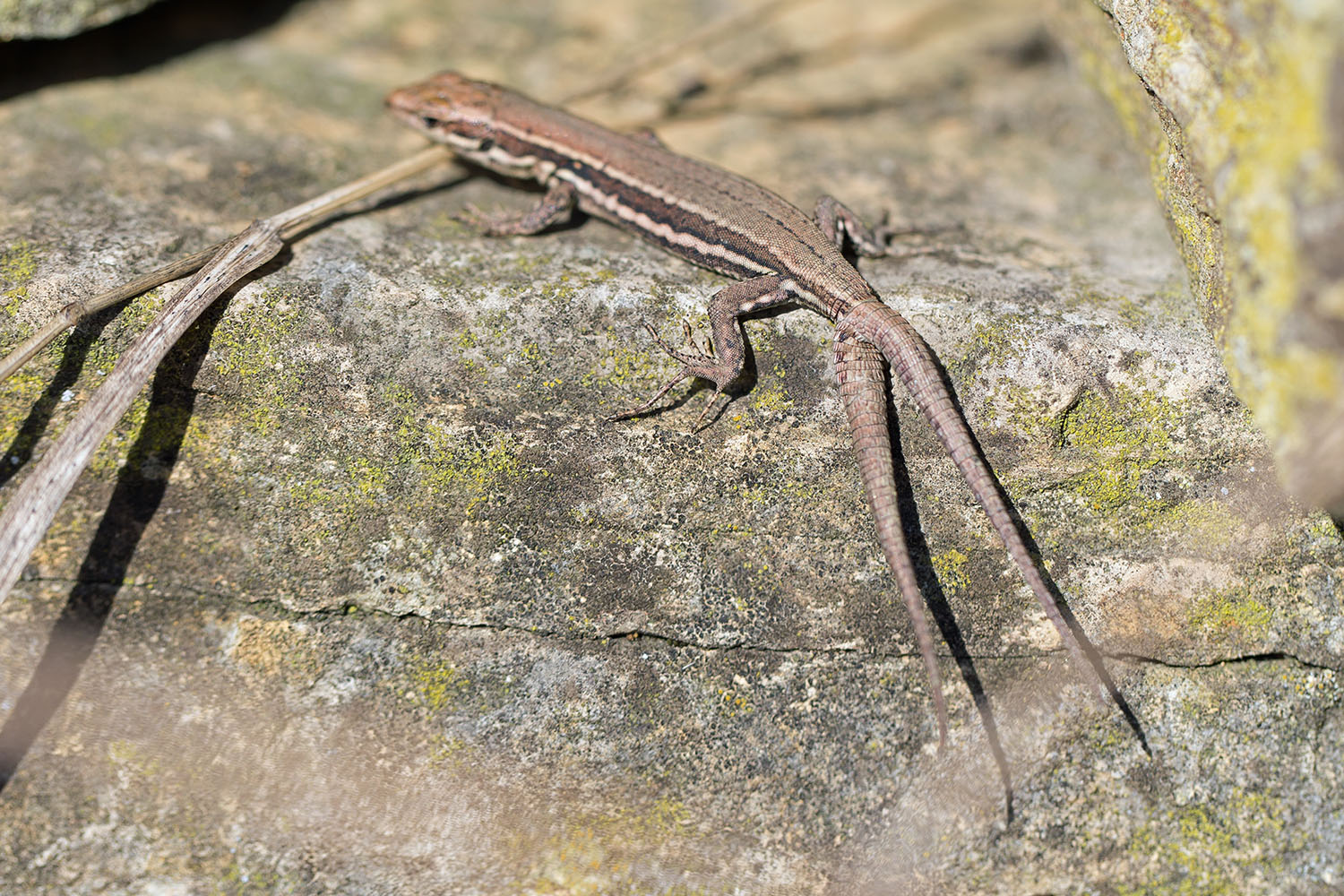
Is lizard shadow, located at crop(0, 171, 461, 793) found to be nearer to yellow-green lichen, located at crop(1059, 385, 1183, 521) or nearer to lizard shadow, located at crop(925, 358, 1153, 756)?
lizard shadow, located at crop(925, 358, 1153, 756)

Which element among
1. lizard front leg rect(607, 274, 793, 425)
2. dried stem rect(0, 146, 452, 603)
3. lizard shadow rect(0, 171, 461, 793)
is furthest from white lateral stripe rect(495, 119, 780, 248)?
lizard shadow rect(0, 171, 461, 793)

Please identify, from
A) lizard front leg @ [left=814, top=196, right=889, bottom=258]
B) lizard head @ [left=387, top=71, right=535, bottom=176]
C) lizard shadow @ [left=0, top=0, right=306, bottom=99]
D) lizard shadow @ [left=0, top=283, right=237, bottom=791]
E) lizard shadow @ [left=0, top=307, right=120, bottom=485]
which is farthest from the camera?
lizard shadow @ [left=0, top=0, right=306, bottom=99]

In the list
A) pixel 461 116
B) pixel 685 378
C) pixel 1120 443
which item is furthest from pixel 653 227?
pixel 1120 443

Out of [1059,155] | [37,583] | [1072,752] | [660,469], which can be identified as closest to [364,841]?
[37,583]

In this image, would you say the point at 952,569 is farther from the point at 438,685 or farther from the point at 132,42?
the point at 132,42

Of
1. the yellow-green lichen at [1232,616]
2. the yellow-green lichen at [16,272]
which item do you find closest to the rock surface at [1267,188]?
the yellow-green lichen at [1232,616]

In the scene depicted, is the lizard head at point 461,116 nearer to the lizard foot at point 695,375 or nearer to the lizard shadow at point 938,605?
the lizard foot at point 695,375

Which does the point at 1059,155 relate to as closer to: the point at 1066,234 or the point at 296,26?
the point at 1066,234
